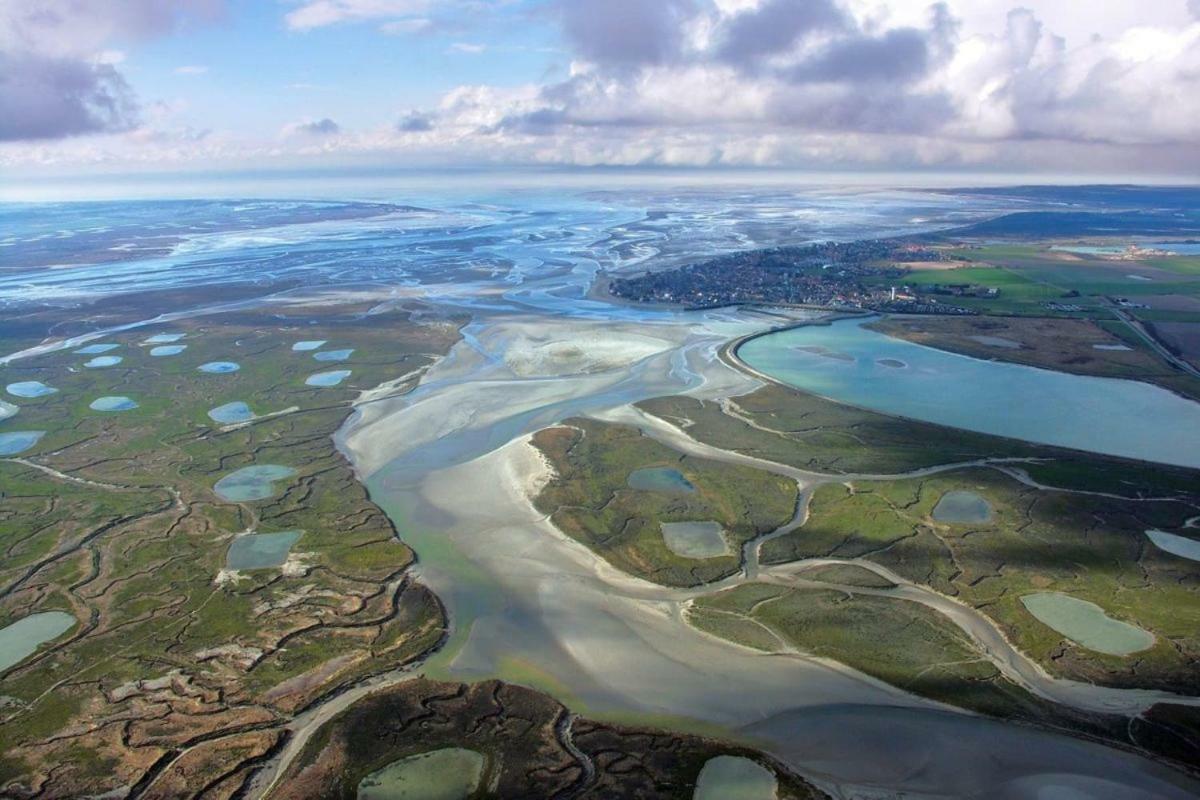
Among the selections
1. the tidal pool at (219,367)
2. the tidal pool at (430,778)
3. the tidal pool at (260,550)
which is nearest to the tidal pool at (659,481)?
the tidal pool at (260,550)

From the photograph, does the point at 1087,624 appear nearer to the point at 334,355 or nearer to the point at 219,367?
the point at 334,355

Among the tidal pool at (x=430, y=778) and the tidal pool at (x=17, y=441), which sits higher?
the tidal pool at (x=17, y=441)

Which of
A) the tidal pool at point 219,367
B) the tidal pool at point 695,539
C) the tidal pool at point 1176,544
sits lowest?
the tidal pool at point 219,367

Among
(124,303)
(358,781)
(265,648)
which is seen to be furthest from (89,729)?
(124,303)

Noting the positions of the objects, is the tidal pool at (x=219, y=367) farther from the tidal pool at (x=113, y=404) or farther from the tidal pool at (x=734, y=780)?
the tidal pool at (x=734, y=780)

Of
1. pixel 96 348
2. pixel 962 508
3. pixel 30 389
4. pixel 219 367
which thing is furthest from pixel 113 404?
pixel 962 508

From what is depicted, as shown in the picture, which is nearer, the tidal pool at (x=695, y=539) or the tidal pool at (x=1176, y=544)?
the tidal pool at (x=1176, y=544)

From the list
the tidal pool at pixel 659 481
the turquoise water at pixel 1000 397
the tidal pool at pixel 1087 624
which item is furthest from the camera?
the turquoise water at pixel 1000 397
